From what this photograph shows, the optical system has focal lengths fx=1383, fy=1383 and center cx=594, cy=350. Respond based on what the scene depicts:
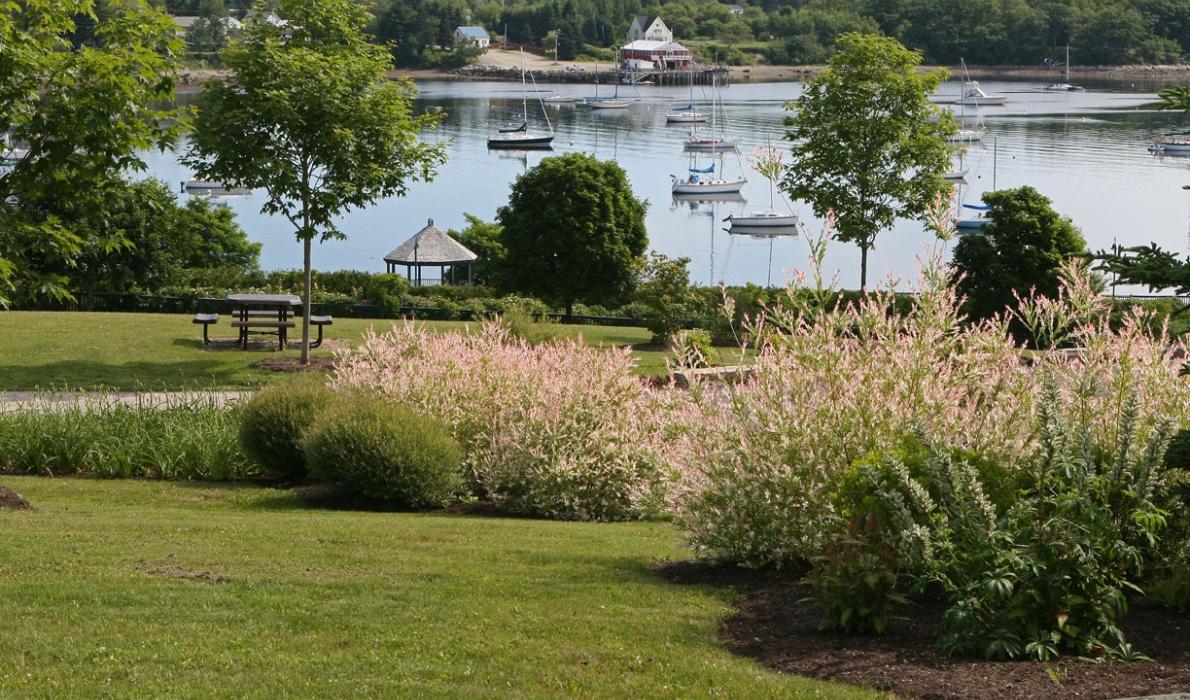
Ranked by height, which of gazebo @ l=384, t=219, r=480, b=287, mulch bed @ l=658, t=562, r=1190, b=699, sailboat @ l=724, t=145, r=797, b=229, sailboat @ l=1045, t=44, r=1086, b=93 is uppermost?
sailboat @ l=1045, t=44, r=1086, b=93

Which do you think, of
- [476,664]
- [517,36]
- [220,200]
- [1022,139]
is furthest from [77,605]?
[517,36]

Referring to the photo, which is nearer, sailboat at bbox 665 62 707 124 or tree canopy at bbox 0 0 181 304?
tree canopy at bbox 0 0 181 304

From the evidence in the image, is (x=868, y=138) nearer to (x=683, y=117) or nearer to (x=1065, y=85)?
(x=683, y=117)

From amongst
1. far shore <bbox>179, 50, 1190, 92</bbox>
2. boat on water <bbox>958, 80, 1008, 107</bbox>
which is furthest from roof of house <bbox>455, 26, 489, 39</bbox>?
boat on water <bbox>958, 80, 1008, 107</bbox>

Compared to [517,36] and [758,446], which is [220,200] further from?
[517,36]

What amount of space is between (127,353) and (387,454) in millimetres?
13615

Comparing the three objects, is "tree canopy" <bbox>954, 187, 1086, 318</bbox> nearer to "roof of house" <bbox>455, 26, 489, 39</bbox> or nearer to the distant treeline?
the distant treeline

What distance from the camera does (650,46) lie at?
600ft

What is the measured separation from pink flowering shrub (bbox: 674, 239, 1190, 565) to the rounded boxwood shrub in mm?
4009

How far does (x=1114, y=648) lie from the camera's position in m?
7.21

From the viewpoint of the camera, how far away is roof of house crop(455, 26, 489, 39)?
18060 centimetres

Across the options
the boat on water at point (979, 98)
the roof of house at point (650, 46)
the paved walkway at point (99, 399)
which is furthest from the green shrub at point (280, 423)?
the roof of house at point (650, 46)

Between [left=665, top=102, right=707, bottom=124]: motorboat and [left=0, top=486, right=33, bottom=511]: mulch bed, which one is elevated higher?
[left=665, top=102, right=707, bottom=124]: motorboat

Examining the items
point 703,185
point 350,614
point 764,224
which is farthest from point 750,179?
point 350,614
